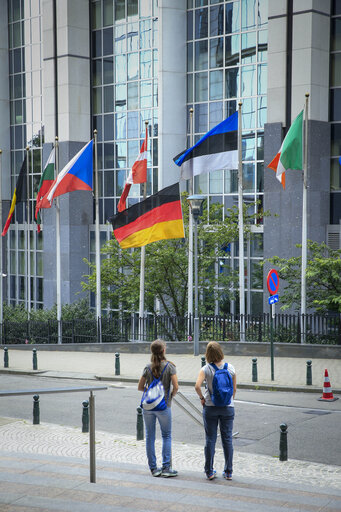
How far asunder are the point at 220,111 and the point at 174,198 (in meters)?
13.9

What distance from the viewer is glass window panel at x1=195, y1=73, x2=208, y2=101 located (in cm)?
3519

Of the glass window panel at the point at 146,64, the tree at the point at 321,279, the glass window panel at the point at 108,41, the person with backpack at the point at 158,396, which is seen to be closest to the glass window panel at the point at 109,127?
the glass window panel at the point at 146,64

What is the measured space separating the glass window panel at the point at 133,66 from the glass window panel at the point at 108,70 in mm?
1543

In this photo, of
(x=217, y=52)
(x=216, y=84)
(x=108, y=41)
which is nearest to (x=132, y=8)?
(x=108, y=41)

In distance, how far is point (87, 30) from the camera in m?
39.6

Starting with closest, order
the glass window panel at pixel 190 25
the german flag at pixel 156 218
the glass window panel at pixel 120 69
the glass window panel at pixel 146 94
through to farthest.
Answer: the german flag at pixel 156 218, the glass window panel at pixel 190 25, the glass window panel at pixel 146 94, the glass window panel at pixel 120 69

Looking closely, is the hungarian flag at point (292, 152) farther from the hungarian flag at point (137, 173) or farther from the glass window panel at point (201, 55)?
the glass window panel at point (201, 55)

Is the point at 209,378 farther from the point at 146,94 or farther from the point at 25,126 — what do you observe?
the point at 25,126

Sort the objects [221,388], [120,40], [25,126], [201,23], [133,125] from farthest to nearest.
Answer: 1. [25,126]
2. [120,40]
3. [133,125]
4. [201,23]
5. [221,388]

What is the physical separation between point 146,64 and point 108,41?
11.6 ft

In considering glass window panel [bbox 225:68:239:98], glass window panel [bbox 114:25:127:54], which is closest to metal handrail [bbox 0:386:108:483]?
glass window panel [bbox 225:68:239:98]

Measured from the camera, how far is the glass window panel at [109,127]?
39.4 meters

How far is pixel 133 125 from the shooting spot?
125 ft

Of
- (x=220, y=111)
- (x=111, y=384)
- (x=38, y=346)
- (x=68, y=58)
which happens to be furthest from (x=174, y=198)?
(x=68, y=58)
